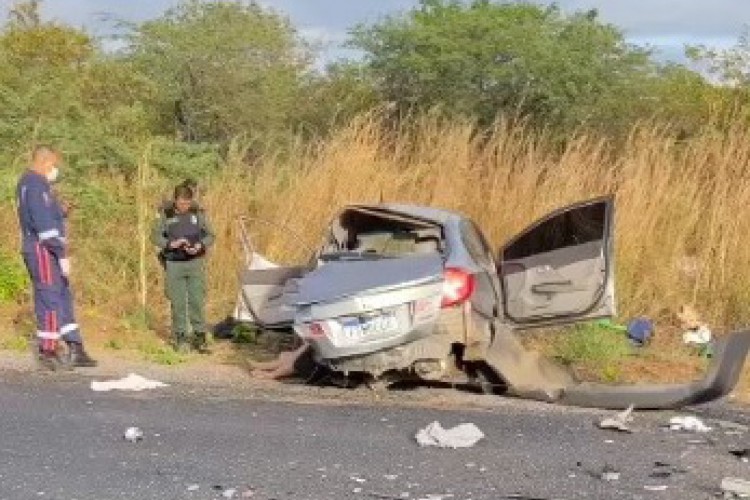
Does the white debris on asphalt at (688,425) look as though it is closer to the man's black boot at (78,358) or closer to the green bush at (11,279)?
the man's black boot at (78,358)

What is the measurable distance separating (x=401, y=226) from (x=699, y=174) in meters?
Answer: 5.76

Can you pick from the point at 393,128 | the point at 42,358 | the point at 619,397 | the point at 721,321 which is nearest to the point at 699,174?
the point at 721,321

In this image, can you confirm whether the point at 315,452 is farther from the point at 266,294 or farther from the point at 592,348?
the point at 592,348

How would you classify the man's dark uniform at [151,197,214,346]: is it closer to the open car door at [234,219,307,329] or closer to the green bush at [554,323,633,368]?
the open car door at [234,219,307,329]

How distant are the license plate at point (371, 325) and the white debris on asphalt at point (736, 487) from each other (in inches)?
118

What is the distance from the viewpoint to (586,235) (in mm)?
10742

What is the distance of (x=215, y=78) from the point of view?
67.2 ft

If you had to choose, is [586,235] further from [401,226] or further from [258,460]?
[258,460]

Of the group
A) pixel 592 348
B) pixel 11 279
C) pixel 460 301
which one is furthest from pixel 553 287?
pixel 11 279

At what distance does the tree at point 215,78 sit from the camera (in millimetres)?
20141

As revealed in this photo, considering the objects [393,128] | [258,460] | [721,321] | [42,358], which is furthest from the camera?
[393,128]

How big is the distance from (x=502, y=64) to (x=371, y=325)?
40.8 ft

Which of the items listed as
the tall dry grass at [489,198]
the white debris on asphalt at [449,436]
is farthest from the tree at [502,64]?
the white debris on asphalt at [449,436]

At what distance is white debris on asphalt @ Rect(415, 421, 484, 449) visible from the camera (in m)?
8.25
